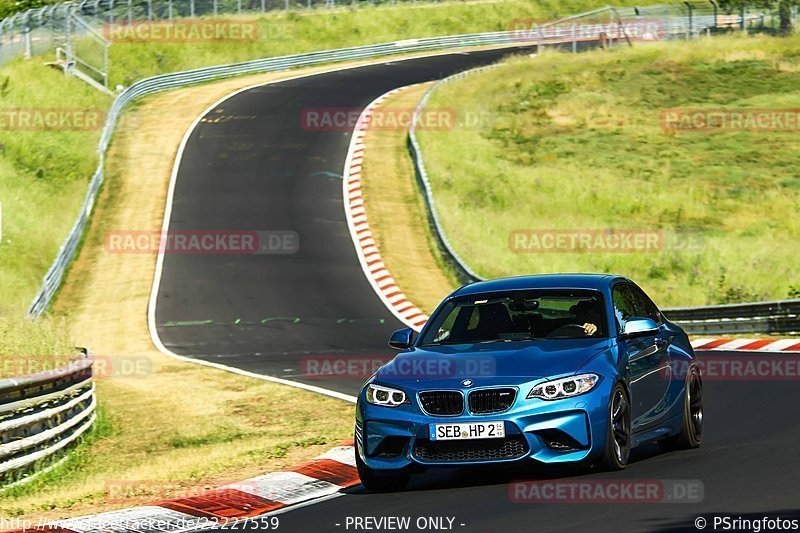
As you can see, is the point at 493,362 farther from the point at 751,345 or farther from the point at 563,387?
the point at 751,345

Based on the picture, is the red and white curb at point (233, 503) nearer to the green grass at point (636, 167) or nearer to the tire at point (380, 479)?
the tire at point (380, 479)

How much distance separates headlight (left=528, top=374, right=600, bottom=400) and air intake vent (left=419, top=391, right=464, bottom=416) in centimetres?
54

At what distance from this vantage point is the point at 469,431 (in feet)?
32.2

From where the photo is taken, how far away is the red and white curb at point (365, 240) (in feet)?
97.5

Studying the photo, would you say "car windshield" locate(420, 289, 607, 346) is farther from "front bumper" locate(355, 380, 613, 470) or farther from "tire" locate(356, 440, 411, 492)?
"tire" locate(356, 440, 411, 492)

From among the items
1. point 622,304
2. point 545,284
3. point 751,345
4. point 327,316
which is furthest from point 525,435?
point 327,316

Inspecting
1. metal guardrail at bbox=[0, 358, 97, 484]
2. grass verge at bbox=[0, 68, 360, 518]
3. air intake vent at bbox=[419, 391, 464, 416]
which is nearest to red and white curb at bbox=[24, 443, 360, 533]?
grass verge at bbox=[0, 68, 360, 518]

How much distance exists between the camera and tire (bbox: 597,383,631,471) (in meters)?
10.0

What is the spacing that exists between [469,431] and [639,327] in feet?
5.79

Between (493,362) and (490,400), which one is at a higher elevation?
(493,362)

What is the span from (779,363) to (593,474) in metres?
10.1

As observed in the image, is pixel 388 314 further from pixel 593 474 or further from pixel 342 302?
pixel 593 474

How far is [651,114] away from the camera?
5628 cm

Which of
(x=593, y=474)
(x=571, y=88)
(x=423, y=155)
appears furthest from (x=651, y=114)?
(x=593, y=474)
